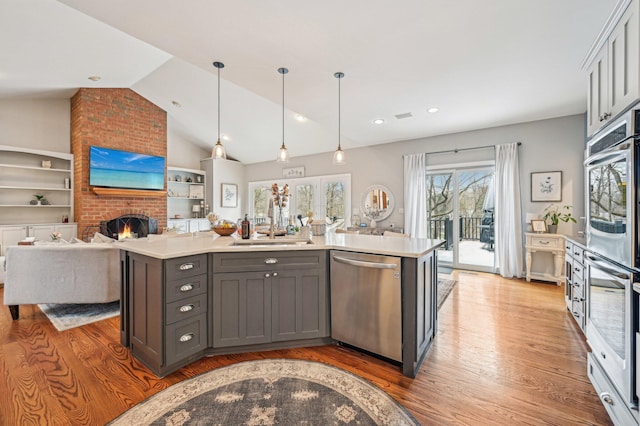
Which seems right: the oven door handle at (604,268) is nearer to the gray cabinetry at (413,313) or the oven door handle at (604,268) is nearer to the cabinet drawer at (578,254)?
the cabinet drawer at (578,254)

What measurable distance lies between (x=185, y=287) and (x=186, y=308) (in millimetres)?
159

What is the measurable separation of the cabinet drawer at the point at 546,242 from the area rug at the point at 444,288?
4.36ft

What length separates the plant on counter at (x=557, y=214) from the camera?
434cm

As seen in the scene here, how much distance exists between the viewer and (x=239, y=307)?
225cm

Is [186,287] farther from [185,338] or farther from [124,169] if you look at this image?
[124,169]

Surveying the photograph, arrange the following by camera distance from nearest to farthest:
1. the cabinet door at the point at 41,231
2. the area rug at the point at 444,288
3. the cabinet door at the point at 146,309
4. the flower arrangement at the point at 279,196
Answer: the cabinet door at the point at 146,309, the flower arrangement at the point at 279,196, the area rug at the point at 444,288, the cabinet door at the point at 41,231

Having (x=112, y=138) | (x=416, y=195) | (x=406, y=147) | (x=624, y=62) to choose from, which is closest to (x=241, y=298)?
(x=624, y=62)

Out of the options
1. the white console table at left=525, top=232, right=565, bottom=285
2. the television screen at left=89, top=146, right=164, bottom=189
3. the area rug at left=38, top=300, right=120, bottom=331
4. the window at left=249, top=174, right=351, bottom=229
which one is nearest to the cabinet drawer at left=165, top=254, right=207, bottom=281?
the area rug at left=38, top=300, right=120, bottom=331

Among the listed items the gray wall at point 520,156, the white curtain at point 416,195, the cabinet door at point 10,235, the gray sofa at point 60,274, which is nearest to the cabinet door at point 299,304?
the gray sofa at point 60,274

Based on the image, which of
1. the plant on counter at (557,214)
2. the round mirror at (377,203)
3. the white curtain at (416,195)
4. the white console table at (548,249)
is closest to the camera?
the white console table at (548,249)

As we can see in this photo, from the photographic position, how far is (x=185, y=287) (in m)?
2.07

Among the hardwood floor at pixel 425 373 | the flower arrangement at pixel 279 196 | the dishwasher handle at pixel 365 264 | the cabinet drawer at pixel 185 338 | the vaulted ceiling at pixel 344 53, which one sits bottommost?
the hardwood floor at pixel 425 373

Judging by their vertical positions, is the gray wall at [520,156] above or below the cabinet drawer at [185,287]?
above

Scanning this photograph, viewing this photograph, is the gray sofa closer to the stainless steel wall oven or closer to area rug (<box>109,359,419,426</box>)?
area rug (<box>109,359,419,426</box>)
